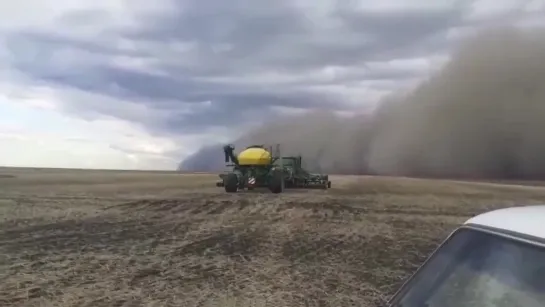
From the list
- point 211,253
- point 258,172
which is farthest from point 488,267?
point 258,172

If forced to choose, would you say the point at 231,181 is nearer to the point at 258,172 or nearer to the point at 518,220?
the point at 258,172

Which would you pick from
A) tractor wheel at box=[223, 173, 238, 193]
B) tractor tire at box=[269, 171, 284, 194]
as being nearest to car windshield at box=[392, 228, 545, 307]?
tractor tire at box=[269, 171, 284, 194]

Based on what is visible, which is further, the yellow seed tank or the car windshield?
the yellow seed tank

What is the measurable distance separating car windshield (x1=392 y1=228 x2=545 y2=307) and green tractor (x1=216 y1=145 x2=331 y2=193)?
952 inches

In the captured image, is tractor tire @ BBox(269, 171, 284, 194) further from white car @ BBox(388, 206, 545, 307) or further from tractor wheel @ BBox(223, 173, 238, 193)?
white car @ BBox(388, 206, 545, 307)

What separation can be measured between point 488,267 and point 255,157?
26.2 metres

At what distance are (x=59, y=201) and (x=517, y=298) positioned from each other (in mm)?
21441

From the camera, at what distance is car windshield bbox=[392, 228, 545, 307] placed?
214 cm

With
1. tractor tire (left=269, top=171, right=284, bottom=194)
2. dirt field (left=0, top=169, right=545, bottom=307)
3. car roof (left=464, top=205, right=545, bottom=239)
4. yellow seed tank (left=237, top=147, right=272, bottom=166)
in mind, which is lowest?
dirt field (left=0, top=169, right=545, bottom=307)

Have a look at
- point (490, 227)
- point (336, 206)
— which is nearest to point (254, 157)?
point (336, 206)

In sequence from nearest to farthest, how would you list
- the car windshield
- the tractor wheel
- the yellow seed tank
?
the car windshield, the tractor wheel, the yellow seed tank

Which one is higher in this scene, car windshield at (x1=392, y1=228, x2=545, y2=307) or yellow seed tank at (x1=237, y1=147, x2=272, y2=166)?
yellow seed tank at (x1=237, y1=147, x2=272, y2=166)

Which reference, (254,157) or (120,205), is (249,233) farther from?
(254,157)

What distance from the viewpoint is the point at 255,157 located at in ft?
93.8
